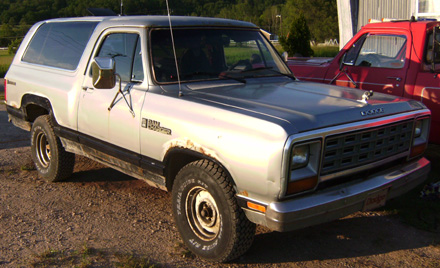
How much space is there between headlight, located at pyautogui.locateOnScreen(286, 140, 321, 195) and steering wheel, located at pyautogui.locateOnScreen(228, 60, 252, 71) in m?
1.72

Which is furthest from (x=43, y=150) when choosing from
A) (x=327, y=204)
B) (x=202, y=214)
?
(x=327, y=204)

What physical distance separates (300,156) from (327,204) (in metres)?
0.40

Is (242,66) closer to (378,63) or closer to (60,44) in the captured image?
(60,44)

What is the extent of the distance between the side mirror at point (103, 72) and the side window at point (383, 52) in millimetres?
3697

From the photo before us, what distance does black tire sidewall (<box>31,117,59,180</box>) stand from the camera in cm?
563

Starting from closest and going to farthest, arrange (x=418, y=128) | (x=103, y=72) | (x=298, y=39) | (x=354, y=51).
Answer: (x=103, y=72) < (x=418, y=128) < (x=354, y=51) < (x=298, y=39)

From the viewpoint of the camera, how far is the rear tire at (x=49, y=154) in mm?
5641

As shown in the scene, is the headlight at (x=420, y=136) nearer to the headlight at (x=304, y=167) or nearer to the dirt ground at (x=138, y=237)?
the dirt ground at (x=138, y=237)

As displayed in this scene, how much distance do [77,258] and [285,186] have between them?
1889mm

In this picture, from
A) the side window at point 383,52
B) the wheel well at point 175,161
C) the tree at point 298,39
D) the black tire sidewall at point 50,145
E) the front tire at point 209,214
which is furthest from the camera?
the tree at point 298,39

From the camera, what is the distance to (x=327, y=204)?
3404 millimetres

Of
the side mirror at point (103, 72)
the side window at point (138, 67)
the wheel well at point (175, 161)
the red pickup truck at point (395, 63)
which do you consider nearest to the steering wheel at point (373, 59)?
the red pickup truck at point (395, 63)

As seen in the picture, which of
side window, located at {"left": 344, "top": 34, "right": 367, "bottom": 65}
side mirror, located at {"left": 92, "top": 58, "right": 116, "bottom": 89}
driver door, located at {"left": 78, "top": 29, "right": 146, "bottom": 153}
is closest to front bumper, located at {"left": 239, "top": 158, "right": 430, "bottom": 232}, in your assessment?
driver door, located at {"left": 78, "top": 29, "right": 146, "bottom": 153}

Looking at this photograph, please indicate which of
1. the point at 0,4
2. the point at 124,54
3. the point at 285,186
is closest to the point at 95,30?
the point at 124,54
